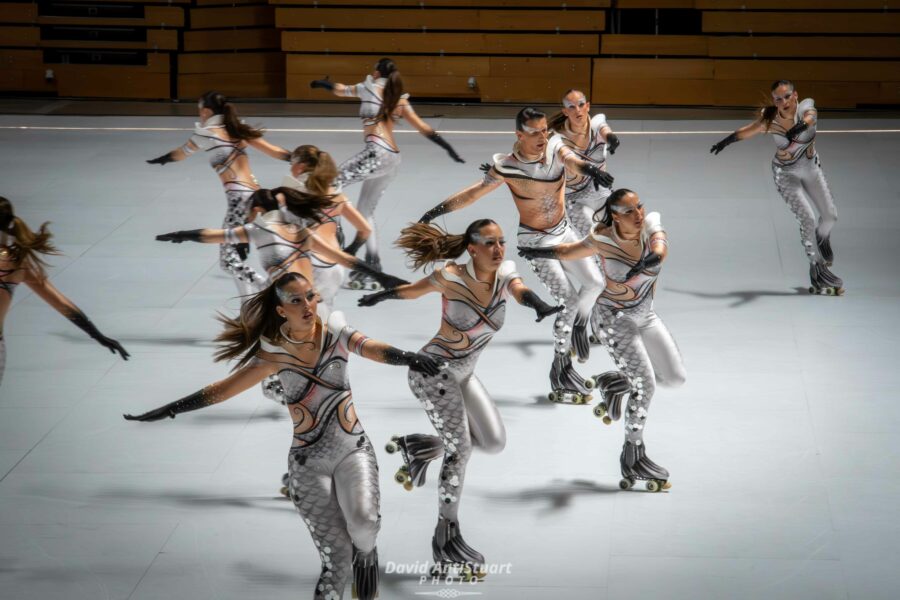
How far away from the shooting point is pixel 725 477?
715 centimetres

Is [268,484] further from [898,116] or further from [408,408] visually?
[898,116]

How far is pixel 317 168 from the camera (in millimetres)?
7973

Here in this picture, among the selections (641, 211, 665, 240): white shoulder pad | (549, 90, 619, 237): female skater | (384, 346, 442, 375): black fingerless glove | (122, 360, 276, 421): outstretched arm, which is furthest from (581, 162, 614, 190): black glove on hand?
(122, 360, 276, 421): outstretched arm

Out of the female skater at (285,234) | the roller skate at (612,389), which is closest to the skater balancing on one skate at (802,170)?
the roller skate at (612,389)

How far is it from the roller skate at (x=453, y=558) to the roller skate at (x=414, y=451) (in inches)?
11.1

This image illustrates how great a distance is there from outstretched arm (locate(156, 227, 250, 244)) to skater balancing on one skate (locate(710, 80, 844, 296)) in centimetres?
437

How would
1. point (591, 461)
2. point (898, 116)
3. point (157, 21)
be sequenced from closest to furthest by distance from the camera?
point (591, 461) < point (898, 116) < point (157, 21)

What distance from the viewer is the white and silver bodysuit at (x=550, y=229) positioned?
8062mm

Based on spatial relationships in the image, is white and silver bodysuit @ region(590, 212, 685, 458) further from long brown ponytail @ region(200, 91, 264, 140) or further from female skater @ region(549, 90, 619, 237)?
long brown ponytail @ region(200, 91, 264, 140)

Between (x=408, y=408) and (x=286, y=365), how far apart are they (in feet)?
9.55

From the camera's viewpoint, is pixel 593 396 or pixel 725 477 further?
pixel 593 396

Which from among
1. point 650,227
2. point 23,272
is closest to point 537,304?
point 650,227

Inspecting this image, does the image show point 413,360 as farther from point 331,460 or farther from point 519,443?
point 519,443

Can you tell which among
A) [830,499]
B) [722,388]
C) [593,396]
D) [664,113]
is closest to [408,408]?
[593,396]
